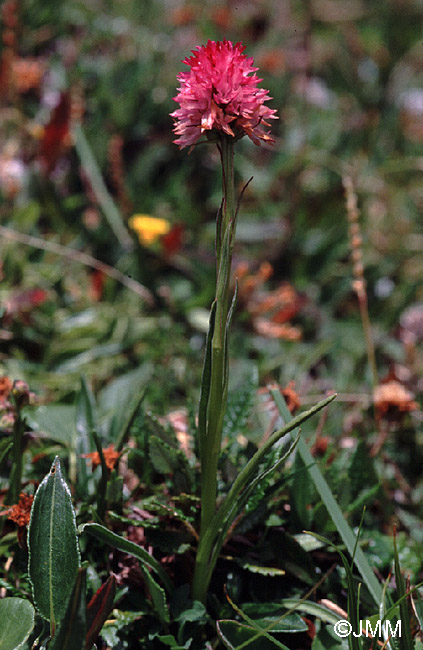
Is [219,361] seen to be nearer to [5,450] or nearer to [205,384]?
[205,384]

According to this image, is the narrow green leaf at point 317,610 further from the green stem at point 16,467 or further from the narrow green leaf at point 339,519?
the green stem at point 16,467

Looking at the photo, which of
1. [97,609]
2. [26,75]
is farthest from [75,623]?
[26,75]

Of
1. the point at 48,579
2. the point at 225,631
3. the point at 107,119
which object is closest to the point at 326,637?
the point at 225,631

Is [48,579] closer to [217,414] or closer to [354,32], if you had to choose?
[217,414]

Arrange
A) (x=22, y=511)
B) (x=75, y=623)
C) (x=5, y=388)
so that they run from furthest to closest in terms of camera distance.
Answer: (x=5, y=388) < (x=22, y=511) < (x=75, y=623)

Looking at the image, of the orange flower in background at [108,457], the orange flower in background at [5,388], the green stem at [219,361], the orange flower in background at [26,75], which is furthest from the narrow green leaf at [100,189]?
the green stem at [219,361]

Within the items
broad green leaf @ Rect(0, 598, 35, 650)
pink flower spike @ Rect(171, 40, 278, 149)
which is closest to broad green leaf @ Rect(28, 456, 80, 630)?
broad green leaf @ Rect(0, 598, 35, 650)
